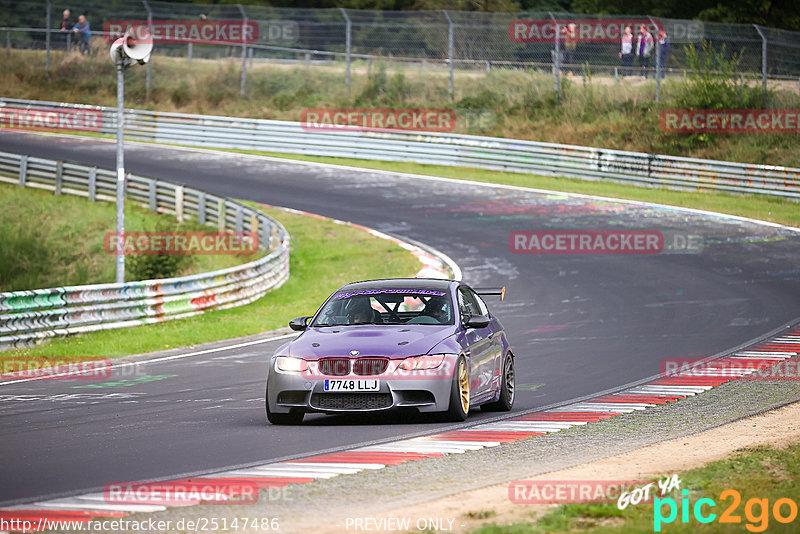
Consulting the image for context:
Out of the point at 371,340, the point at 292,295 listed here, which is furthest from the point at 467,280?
the point at 371,340

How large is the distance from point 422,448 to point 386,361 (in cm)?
131

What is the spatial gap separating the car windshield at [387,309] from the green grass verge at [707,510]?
12.8 ft

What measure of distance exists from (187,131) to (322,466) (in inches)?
1504

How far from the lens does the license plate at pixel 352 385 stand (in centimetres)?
1039

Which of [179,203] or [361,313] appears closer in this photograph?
[361,313]

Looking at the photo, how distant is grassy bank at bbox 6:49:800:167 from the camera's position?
39.3 metres

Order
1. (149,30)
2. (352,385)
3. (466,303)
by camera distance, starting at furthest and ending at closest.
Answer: (149,30) < (466,303) < (352,385)

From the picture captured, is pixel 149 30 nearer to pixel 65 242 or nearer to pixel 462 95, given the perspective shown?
pixel 462 95

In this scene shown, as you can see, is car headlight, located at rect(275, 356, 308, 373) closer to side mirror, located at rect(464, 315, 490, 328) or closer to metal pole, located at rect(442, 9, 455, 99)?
side mirror, located at rect(464, 315, 490, 328)

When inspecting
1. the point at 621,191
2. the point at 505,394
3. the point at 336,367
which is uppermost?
Result: the point at 336,367

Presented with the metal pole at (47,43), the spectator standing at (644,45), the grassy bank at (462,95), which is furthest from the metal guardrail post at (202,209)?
the metal pole at (47,43)

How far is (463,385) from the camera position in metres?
10.9

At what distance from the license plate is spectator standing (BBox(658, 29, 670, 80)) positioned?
95.8ft

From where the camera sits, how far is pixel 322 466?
335 inches
